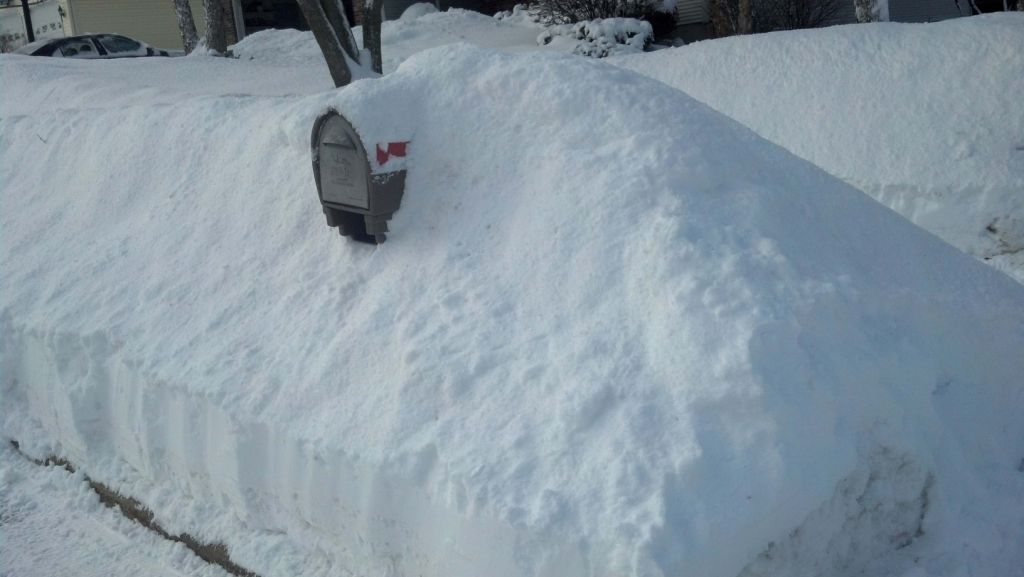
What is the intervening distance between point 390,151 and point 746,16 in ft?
32.7

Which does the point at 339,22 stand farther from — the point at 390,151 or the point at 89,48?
the point at 89,48

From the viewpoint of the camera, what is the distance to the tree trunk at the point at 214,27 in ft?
56.3

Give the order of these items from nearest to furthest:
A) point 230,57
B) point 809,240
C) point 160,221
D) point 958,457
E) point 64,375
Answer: point 958,457, point 809,240, point 64,375, point 160,221, point 230,57

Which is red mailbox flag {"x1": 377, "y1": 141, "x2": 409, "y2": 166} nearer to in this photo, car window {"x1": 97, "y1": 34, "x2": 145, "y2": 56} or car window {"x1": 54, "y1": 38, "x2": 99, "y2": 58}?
car window {"x1": 54, "y1": 38, "x2": 99, "y2": 58}

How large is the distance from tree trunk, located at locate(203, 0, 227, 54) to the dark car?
2652 millimetres

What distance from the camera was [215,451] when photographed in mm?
4645

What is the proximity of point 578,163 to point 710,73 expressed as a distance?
5.18 meters

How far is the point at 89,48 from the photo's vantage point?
18.9m

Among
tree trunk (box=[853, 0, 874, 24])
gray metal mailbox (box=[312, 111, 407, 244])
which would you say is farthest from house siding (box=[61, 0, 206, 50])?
gray metal mailbox (box=[312, 111, 407, 244])

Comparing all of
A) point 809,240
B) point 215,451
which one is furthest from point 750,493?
point 215,451

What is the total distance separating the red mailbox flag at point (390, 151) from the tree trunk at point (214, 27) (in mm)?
13497

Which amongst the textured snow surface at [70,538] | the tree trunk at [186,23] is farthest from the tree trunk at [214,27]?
the textured snow surface at [70,538]

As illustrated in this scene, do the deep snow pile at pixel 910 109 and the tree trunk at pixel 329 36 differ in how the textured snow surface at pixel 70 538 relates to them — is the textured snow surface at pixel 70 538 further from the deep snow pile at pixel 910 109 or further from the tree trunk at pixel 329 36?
the deep snow pile at pixel 910 109

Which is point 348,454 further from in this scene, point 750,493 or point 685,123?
point 685,123
